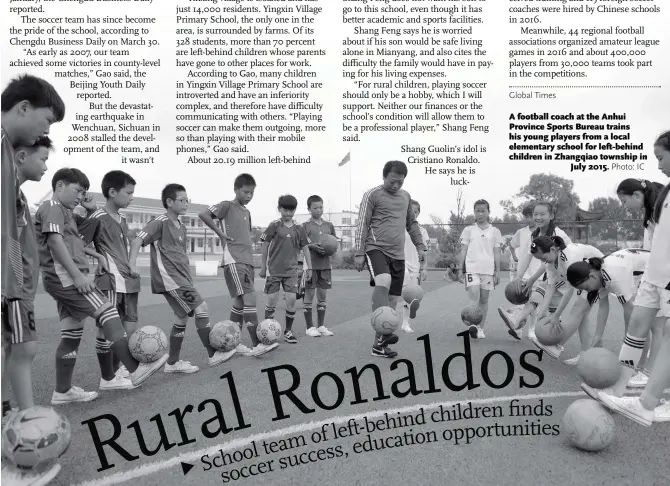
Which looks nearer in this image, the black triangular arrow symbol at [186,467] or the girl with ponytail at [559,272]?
the black triangular arrow symbol at [186,467]

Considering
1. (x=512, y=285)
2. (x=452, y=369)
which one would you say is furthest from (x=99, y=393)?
(x=512, y=285)

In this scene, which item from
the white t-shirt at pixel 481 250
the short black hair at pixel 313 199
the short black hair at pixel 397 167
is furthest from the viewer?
the short black hair at pixel 313 199

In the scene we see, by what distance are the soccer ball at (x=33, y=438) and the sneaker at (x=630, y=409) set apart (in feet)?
9.95

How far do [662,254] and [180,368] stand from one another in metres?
4.26

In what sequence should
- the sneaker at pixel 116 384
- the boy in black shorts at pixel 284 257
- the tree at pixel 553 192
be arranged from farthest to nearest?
the tree at pixel 553 192, the boy in black shorts at pixel 284 257, the sneaker at pixel 116 384

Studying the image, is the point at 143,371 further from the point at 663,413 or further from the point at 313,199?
the point at 313,199

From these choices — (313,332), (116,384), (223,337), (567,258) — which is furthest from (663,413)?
(313,332)

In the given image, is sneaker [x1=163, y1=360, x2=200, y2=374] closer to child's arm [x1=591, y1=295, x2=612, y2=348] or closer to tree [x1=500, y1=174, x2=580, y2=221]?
child's arm [x1=591, y1=295, x2=612, y2=348]

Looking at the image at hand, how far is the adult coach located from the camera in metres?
6.00

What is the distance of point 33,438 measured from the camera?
2461mm

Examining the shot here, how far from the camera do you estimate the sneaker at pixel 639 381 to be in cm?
452

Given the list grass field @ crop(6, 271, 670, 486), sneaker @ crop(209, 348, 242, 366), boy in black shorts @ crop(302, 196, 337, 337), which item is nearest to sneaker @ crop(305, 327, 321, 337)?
boy in black shorts @ crop(302, 196, 337, 337)

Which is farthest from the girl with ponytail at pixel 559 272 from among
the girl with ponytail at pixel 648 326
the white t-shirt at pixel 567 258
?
the girl with ponytail at pixel 648 326

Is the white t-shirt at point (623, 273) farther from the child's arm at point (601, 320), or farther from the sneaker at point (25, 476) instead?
the sneaker at point (25, 476)
